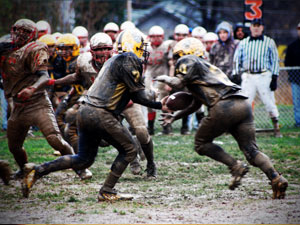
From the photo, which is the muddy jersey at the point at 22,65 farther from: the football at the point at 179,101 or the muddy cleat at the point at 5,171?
the football at the point at 179,101

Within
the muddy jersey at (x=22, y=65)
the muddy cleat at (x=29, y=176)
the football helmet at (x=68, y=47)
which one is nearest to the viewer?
the muddy cleat at (x=29, y=176)

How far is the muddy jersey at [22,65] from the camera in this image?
6.43 meters

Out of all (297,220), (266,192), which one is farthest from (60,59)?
(297,220)

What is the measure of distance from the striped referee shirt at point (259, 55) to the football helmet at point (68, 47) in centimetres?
369

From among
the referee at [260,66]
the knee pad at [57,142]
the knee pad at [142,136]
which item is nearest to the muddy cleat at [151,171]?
the knee pad at [142,136]

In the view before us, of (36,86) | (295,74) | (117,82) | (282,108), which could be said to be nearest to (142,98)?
(117,82)

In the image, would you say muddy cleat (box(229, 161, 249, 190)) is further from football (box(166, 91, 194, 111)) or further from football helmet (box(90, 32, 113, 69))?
football helmet (box(90, 32, 113, 69))

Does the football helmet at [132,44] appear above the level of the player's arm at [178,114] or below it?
above

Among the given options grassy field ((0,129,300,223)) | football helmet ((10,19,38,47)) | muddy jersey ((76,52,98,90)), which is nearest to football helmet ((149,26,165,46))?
grassy field ((0,129,300,223))

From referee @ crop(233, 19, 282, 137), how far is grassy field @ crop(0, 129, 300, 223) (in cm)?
188

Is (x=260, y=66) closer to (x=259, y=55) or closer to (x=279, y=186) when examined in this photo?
(x=259, y=55)

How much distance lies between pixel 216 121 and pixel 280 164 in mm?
2751

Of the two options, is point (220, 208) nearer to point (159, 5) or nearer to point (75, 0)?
point (75, 0)

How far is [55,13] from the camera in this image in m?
17.0
